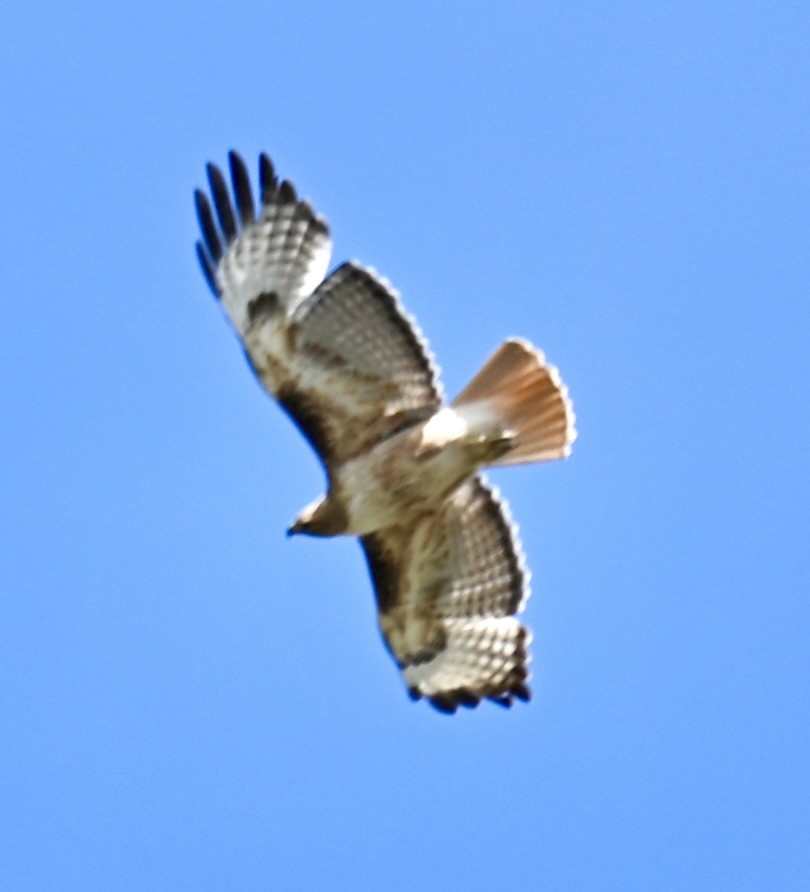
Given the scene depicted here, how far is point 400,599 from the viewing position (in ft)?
36.6

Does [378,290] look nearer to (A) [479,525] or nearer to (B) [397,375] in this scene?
(B) [397,375]

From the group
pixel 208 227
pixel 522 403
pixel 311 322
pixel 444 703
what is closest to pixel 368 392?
pixel 311 322

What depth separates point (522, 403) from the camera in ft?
34.6

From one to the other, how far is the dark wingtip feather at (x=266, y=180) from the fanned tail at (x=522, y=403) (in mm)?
1339

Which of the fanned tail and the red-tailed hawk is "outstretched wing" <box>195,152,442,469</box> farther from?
the fanned tail

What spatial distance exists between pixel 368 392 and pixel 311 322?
0.43 metres

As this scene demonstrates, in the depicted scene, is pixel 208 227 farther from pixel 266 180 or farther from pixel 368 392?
pixel 368 392

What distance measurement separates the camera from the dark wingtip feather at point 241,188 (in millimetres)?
10805

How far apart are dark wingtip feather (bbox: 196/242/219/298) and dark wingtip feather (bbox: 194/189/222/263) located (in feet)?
0.10

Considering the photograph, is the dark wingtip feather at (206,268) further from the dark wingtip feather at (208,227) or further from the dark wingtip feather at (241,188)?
the dark wingtip feather at (241,188)

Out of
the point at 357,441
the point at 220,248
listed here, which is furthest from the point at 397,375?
the point at 220,248

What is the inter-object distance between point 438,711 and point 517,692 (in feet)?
1.29

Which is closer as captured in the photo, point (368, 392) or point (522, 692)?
point (368, 392)

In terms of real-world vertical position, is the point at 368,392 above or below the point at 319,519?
above
